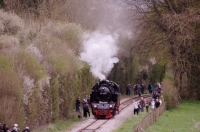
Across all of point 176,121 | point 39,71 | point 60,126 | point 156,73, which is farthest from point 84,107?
point 156,73

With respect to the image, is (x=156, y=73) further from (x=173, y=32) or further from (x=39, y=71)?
(x=39, y=71)

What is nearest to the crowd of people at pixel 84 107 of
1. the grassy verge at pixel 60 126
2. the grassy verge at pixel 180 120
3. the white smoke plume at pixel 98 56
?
the grassy verge at pixel 60 126

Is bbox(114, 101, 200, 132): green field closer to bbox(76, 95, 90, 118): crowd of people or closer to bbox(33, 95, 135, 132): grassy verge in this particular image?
bbox(33, 95, 135, 132): grassy verge

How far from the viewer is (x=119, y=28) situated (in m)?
49.5

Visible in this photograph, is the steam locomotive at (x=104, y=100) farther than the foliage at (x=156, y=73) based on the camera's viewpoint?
No

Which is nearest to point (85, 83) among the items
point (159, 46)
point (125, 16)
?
point (159, 46)

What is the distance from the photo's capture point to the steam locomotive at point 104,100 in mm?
29266

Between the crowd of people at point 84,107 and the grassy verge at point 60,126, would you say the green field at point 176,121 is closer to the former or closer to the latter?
the crowd of people at point 84,107

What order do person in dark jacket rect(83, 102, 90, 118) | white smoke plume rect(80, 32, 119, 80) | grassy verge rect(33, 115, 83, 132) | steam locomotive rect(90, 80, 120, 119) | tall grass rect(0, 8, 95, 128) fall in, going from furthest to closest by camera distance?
white smoke plume rect(80, 32, 119, 80) → person in dark jacket rect(83, 102, 90, 118) → steam locomotive rect(90, 80, 120, 119) → grassy verge rect(33, 115, 83, 132) → tall grass rect(0, 8, 95, 128)

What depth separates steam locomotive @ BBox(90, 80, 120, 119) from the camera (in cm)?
2927

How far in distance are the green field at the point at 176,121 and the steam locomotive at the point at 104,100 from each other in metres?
1.64

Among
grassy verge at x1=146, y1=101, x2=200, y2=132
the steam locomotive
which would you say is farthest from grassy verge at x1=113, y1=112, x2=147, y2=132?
the steam locomotive

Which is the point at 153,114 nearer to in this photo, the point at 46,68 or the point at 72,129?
the point at 72,129

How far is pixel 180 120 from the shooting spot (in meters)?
31.6
